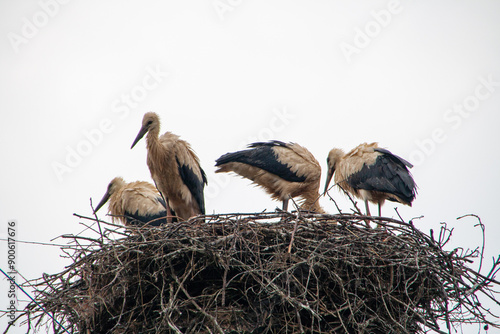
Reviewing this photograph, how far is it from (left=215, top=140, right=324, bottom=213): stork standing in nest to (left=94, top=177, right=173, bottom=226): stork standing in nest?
102 centimetres

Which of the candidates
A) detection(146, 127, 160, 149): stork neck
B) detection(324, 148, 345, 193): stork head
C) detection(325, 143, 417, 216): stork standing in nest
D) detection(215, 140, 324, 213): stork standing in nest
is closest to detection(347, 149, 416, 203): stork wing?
detection(325, 143, 417, 216): stork standing in nest

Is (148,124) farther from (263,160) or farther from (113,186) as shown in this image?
(113,186)

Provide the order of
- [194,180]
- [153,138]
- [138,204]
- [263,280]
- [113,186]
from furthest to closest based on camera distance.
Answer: [113,186]
[138,204]
[194,180]
[153,138]
[263,280]

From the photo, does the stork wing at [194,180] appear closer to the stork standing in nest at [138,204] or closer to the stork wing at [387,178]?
the stork standing in nest at [138,204]

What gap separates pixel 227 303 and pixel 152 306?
0.54 metres

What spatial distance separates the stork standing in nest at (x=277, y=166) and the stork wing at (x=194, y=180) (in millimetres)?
253

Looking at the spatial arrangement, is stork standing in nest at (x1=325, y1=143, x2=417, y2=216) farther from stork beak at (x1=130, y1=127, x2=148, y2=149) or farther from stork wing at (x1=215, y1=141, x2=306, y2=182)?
stork beak at (x1=130, y1=127, x2=148, y2=149)

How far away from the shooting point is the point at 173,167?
6430 millimetres

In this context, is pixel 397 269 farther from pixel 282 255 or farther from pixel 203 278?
pixel 203 278

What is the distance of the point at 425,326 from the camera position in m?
3.96

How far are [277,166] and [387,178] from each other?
1238 millimetres

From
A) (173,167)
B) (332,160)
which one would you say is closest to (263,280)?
(173,167)

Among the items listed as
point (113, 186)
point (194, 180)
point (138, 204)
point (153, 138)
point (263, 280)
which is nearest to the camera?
point (263, 280)

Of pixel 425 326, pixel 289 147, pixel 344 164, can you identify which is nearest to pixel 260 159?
pixel 289 147
